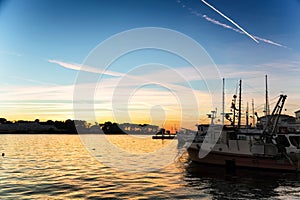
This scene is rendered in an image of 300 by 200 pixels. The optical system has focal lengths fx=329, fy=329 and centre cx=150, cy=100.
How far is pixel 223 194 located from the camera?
93.6 feet

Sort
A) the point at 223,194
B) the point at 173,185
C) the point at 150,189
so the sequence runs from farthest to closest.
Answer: the point at 173,185 < the point at 150,189 < the point at 223,194

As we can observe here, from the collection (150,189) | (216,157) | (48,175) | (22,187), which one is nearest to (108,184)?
(150,189)

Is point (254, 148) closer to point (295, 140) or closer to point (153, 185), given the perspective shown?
point (295, 140)

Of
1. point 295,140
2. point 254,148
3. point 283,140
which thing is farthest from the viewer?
point 283,140

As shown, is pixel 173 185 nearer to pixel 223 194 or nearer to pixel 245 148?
pixel 223 194

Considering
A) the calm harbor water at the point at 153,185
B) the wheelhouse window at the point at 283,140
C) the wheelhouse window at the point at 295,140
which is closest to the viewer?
the calm harbor water at the point at 153,185

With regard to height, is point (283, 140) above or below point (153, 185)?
above

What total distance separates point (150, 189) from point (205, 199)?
6.23 metres

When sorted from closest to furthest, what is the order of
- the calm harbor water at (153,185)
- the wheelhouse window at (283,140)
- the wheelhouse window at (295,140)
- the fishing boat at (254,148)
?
the calm harbor water at (153,185) < the fishing boat at (254,148) < the wheelhouse window at (295,140) < the wheelhouse window at (283,140)

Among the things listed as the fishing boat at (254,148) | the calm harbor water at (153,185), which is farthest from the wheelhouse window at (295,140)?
the calm harbor water at (153,185)

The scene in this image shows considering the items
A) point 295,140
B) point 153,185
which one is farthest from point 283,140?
point 153,185

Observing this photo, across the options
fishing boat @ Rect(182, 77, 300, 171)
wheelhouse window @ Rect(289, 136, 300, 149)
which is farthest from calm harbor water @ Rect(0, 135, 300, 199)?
wheelhouse window @ Rect(289, 136, 300, 149)

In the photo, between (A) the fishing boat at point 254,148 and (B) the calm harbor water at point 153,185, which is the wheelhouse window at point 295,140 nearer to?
(A) the fishing boat at point 254,148

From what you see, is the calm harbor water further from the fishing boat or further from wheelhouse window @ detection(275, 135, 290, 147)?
wheelhouse window @ detection(275, 135, 290, 147)
